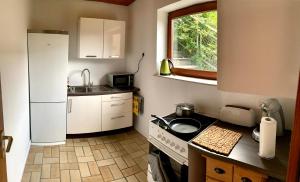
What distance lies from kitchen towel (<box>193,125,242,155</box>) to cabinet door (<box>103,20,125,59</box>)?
2.51 m

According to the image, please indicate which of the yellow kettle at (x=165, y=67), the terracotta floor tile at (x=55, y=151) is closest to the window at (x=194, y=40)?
the yellow kettle at (x=165, y=67)

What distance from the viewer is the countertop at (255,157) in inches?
46.3

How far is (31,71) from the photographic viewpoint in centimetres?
312

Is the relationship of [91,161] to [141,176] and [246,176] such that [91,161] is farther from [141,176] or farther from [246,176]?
[246,176]

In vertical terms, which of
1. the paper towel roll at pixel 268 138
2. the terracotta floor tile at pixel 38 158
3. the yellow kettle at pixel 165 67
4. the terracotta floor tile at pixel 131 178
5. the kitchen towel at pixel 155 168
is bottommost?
the terracotta floor tile at pixel 131 178

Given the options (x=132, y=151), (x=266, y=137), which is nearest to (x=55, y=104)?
(x=132, y=151)

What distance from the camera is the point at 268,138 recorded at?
1.28 m

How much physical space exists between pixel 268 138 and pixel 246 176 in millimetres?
257

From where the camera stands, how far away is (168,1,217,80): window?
2438mm

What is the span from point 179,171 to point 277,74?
3.97ft

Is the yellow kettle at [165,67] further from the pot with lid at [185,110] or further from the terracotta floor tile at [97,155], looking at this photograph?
the terracotta floor tile at [97,155]

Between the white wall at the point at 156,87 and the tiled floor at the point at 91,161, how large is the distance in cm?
59

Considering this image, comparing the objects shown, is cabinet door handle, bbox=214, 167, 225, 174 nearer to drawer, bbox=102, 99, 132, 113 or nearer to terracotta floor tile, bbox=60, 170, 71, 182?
terracotta floor tile, bbox=60, 170, 71, 182

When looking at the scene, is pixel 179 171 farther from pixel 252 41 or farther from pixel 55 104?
pixel 55 104
